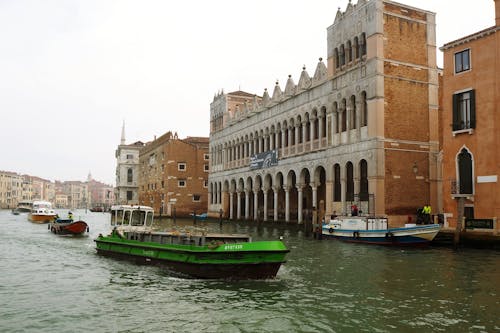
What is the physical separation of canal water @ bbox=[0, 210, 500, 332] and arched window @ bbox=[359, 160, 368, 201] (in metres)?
10.8

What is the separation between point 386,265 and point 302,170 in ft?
66.7

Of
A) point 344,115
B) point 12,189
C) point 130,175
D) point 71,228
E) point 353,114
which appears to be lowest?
point 71,228

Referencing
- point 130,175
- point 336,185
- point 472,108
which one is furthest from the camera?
point 130,175

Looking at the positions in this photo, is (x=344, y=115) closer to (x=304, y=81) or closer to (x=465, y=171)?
(x=304, y=81)

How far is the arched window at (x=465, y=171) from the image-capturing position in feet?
80.2

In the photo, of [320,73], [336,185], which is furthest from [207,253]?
[320,73]

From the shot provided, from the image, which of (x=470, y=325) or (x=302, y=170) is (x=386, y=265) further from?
(x=302, y=170)

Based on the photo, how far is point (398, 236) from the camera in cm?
2461

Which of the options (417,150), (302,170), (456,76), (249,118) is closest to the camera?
(456,76)

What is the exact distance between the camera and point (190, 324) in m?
10.1

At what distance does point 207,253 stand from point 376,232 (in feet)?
43.0

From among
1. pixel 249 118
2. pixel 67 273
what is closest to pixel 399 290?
pixel 67 273

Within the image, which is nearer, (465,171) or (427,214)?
(465,171)

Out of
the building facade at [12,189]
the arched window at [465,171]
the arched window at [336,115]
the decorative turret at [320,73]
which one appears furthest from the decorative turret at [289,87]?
the building facade at [12,189]
